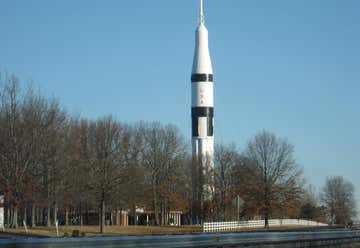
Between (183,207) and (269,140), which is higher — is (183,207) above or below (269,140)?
below

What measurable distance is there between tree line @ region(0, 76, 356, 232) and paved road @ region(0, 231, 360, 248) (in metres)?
23.5

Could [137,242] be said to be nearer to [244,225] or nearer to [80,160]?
[80,160]

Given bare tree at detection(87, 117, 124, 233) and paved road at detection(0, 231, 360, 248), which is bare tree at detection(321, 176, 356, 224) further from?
paved road at detection(0, 231, 360, 248)

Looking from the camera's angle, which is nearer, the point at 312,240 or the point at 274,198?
the point at 312,240

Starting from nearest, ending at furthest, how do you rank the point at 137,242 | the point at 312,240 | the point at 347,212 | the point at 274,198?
the point at 137,242 < the point at 312,240 < the point at 274,198 < the point at 347,212

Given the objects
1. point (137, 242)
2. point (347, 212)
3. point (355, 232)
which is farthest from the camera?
point (347, 212)

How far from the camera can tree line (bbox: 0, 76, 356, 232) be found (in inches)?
2135

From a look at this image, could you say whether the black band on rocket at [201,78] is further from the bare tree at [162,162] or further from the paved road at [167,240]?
the paved road at [167,240]

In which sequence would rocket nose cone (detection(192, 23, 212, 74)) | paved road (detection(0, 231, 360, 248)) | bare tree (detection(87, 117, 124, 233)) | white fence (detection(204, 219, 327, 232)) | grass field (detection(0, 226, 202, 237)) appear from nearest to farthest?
paved road (detection(0, 231, 360, 248)) → grass field (detection(0, 226, 202, 237)) → bare tree (detection(87, 117, 124, 233)) → white fence (detection(204, 219, 327, 232)) → rocket nose cone (detection(192, 23, 212, 74))

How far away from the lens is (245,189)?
77375 mm

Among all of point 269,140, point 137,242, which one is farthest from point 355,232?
point 269,140

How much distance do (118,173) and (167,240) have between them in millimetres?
39185

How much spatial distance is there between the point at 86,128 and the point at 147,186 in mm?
11360

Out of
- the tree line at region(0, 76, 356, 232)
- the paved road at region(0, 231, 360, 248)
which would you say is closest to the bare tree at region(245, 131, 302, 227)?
the tree line at region(0, 76, 356, 232)
